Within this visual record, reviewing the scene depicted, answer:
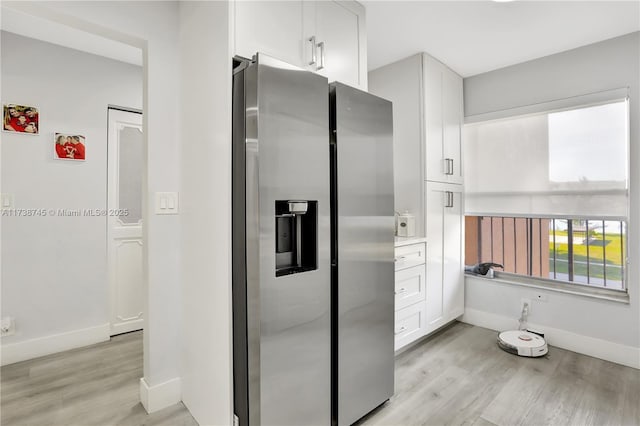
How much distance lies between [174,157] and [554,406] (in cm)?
272

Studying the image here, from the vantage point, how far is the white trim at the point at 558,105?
253 cm

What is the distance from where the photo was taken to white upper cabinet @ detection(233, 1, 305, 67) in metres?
1.50

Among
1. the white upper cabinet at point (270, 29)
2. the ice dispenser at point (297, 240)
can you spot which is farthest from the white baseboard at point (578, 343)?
the white upper cabinet at point (270, 29)

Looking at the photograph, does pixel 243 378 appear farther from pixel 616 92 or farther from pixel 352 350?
pixel 616 92

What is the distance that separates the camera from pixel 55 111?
2.64 metres

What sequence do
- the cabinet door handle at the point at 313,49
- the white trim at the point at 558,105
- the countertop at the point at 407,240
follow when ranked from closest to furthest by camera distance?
the cabinet door handle at the point at 313,49 < the countertop at the point at 407,240 < the white trim at the point at 558,105

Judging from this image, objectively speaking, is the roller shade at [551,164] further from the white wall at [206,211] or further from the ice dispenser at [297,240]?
the white wall at [206,211]

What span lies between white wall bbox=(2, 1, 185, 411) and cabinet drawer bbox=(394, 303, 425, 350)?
1482mm

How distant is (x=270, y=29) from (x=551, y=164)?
2.63 metres

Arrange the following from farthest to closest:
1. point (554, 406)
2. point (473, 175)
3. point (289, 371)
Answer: point (473, 175)
point (554, 406)
point (289, 371)

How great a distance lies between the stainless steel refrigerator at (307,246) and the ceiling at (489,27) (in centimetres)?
90

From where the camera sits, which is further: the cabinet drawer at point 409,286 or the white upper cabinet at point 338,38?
the cabinet drawer at point 409,286

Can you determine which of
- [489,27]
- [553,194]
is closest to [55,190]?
[489,27]

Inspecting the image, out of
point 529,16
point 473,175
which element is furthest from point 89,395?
point 529,16
